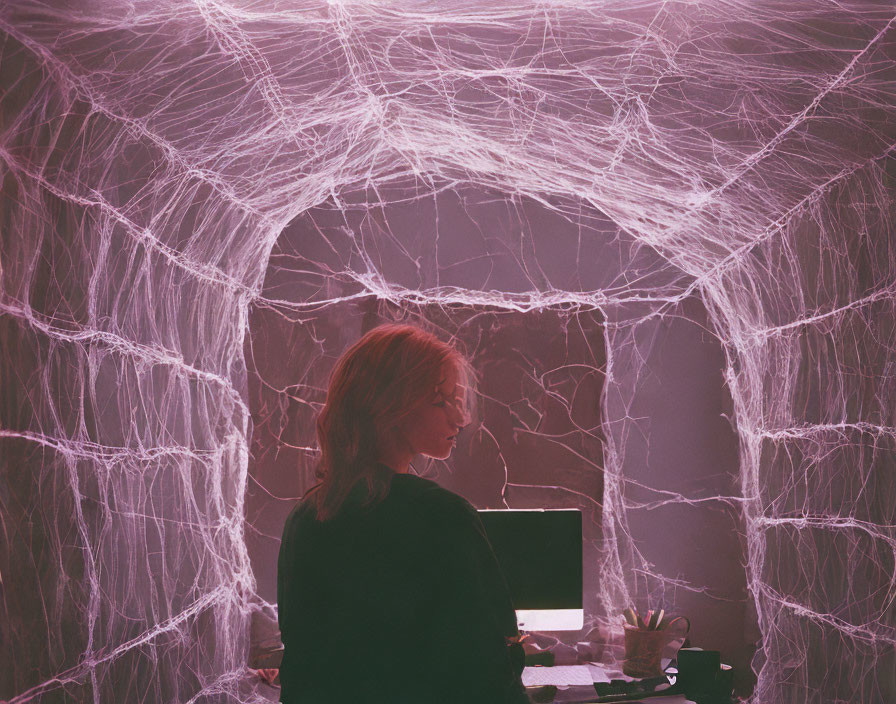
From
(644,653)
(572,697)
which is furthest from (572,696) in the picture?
(644,653)

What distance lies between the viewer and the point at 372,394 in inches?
43.6

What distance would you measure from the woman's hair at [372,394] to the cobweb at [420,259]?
0.52 m

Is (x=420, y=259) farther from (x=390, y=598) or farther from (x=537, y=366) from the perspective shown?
(x=390, y=598)

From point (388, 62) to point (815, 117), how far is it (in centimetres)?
89

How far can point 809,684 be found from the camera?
6.53 feet

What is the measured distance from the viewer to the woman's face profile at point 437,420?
3.63 ft

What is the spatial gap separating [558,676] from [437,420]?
1.52m

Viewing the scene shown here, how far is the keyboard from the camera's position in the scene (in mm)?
2259

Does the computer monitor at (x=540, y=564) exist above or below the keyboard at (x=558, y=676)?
above

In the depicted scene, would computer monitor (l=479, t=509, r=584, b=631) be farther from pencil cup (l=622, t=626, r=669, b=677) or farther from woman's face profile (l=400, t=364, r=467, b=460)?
woman's face profile (l=400, t=364, r=467, b=460)

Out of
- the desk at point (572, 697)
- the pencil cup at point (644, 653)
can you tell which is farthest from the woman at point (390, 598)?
the pencil cup at point (644, 653)

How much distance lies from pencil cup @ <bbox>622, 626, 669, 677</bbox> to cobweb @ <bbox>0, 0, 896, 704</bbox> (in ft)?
0.61

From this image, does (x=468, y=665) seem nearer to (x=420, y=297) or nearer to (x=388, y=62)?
(x=388, y=62)

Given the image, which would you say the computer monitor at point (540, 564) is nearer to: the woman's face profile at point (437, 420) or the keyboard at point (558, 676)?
the keyboard at point (558, 676)
